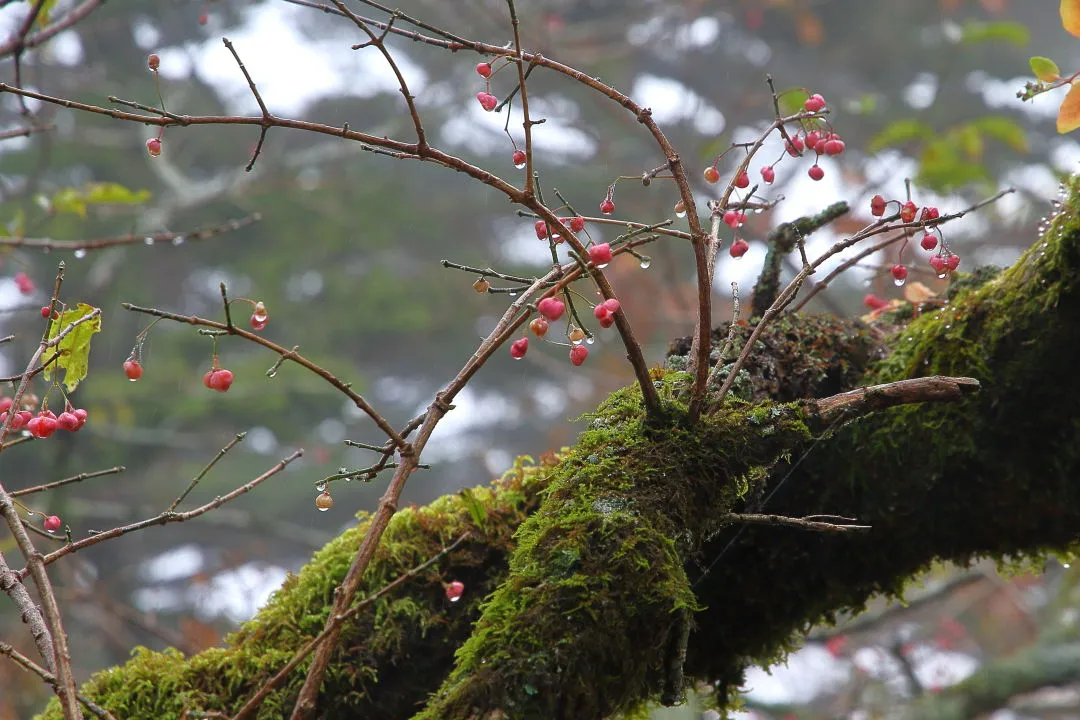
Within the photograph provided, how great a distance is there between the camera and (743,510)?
1.64 m

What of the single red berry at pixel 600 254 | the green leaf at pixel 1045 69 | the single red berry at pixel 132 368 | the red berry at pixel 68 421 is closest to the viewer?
the single red berry at pixel 600 254

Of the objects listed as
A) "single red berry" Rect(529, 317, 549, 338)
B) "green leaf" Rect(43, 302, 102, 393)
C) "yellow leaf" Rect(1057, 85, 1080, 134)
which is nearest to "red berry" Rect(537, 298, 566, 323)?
"single red berry" Rect(529, 317, 549, 338)

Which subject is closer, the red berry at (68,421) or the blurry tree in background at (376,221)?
the red berry at (68,421)

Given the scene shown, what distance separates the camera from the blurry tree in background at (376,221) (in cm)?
880

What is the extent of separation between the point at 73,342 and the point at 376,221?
Result: 31.3 feet

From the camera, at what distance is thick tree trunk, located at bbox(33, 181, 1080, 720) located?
4.37ft

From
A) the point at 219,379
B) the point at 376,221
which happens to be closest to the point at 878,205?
the point at 219,379

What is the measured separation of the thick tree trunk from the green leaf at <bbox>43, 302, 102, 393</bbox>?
2.01 ft

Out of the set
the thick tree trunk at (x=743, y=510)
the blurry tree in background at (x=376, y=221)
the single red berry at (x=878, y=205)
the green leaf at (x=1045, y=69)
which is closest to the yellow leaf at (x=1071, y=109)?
the green leaf at (x=1045, y=69)

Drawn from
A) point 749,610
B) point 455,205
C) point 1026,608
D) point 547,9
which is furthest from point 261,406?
point 749,610

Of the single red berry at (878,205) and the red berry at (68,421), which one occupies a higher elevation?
the single red berry at (878,205)

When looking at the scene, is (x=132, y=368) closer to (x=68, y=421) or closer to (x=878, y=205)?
(x=68, y=421)

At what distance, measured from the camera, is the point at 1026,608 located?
6.68 meters

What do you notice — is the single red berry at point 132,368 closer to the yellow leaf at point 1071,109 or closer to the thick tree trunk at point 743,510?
the thick tree trunk at point 743,510
